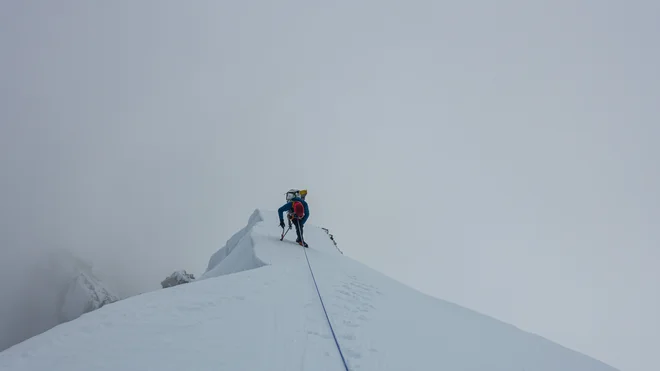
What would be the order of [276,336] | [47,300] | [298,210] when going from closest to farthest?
1. [276,336]
2. [298,210]
3. [47,300]

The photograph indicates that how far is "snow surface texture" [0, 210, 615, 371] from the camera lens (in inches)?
144

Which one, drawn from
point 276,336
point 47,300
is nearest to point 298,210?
point 276,336

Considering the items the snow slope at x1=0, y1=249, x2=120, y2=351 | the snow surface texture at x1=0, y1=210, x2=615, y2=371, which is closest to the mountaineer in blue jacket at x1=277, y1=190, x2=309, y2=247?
the snow surface texture at x1=0, y1=210, x2=615, y2=371

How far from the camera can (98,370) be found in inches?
128

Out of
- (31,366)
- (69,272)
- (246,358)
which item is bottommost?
(69,272)

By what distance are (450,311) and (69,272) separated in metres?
61.4

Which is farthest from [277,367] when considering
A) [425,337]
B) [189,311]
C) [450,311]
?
[450,311]

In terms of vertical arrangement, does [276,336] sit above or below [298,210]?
below

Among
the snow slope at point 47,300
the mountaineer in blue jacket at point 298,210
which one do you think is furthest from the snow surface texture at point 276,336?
the snow slope at point 47,300

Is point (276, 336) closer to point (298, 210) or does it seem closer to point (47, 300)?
point (298, 210)

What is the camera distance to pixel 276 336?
459cm

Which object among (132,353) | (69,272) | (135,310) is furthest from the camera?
(69,272)

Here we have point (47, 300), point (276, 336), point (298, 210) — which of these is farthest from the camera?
point (47, 300)

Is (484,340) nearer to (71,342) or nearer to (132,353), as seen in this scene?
(132,353)
